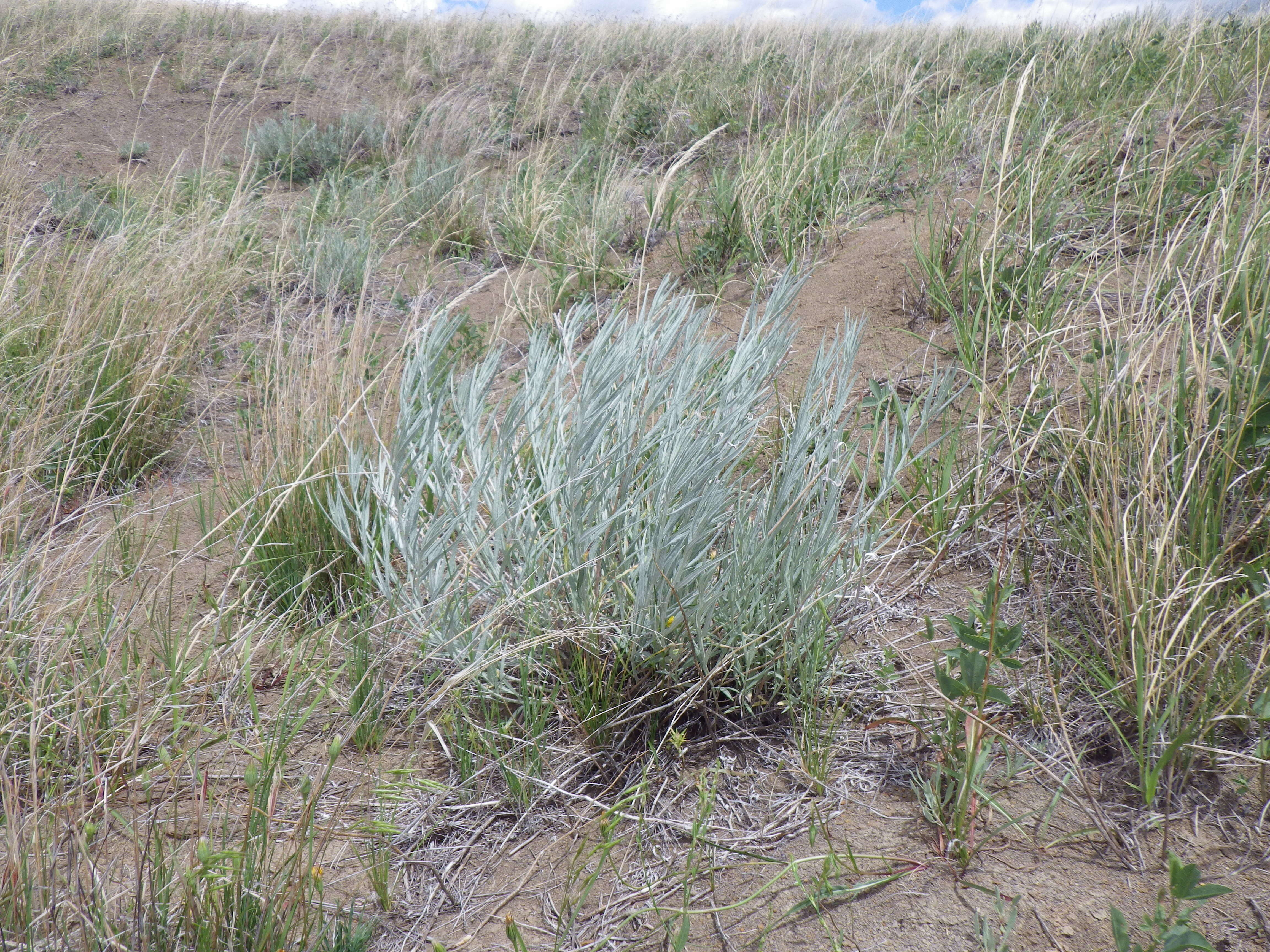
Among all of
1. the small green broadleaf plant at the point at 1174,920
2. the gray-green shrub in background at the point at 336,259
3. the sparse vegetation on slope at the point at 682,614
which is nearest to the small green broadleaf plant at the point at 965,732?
the sparse vegetation on slope at the point at 682,614

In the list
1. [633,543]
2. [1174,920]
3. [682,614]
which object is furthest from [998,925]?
[633,543]

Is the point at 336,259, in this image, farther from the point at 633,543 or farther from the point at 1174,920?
the point at 1174,920

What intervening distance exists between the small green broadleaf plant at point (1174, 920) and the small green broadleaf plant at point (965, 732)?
0.79 feet

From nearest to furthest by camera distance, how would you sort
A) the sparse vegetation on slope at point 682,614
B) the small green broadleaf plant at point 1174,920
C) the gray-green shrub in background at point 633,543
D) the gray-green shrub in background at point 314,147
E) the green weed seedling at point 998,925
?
the small green broadleaf plant at point 1174,920
the green weed seedling at point 998,925
the sparse vegetation on slope at point 682,614
the gray-green shrub in background at point 633,543
the gray-green shrub in background at point 314,147

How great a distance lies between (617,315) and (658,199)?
0.61 metres

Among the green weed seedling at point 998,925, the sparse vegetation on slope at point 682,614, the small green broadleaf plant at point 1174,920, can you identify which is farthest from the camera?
the sparse vegetation on slope at point 682,614

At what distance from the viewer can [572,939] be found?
123 centimetres

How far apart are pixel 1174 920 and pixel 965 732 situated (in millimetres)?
373

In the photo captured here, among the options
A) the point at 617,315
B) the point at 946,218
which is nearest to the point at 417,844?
the point at 617,315

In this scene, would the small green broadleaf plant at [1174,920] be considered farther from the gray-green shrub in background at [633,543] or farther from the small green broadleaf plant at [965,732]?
the gray-green shrub in background at [633,543]

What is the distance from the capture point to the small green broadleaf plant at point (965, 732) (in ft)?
4.19

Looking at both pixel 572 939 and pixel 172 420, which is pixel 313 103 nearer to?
pixel 172 420

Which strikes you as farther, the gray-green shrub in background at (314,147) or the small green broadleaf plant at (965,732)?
the gray-green shrub in background at (314,147)

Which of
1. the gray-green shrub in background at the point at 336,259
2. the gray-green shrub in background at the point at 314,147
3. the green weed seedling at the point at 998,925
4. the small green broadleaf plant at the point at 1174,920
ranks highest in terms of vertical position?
the gray-green shrub in background at the point at 314,147
